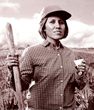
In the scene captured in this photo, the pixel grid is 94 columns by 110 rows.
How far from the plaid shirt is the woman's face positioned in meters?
0.07

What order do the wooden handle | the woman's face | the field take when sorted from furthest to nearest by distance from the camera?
the field → the woman's face → the wooden handle

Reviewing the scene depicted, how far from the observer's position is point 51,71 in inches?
32.0

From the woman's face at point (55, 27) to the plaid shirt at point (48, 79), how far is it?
7 cm

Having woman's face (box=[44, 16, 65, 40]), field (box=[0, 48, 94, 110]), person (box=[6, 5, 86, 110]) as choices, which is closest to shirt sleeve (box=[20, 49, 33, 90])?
person (box=[6, 5, 86, 110])

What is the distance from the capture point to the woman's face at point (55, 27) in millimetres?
847

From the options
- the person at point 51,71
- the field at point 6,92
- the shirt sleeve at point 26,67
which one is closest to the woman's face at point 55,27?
the person at point 51,71

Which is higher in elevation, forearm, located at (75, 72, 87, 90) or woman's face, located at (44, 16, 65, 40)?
woman's face, located at (44, 16, 65, 40)

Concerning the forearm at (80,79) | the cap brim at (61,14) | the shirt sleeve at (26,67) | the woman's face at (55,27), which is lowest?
the forearm at (80,79)

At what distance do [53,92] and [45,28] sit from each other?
0.26 metres

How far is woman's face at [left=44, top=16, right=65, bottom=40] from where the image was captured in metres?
0.85

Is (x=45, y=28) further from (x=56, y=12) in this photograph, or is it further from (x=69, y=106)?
(x=69, y=106)

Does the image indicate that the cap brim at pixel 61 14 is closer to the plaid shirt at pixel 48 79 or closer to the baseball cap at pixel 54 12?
the baseball cap at pixel 54 12

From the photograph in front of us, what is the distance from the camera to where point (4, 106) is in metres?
1.59

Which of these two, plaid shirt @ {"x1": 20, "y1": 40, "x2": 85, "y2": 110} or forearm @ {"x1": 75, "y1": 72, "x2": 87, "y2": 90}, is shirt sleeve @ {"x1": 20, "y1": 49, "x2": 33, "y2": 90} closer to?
plaid shirt @ {"x1": 20, "y1": 40, "x2": 85, "y2": 110}
